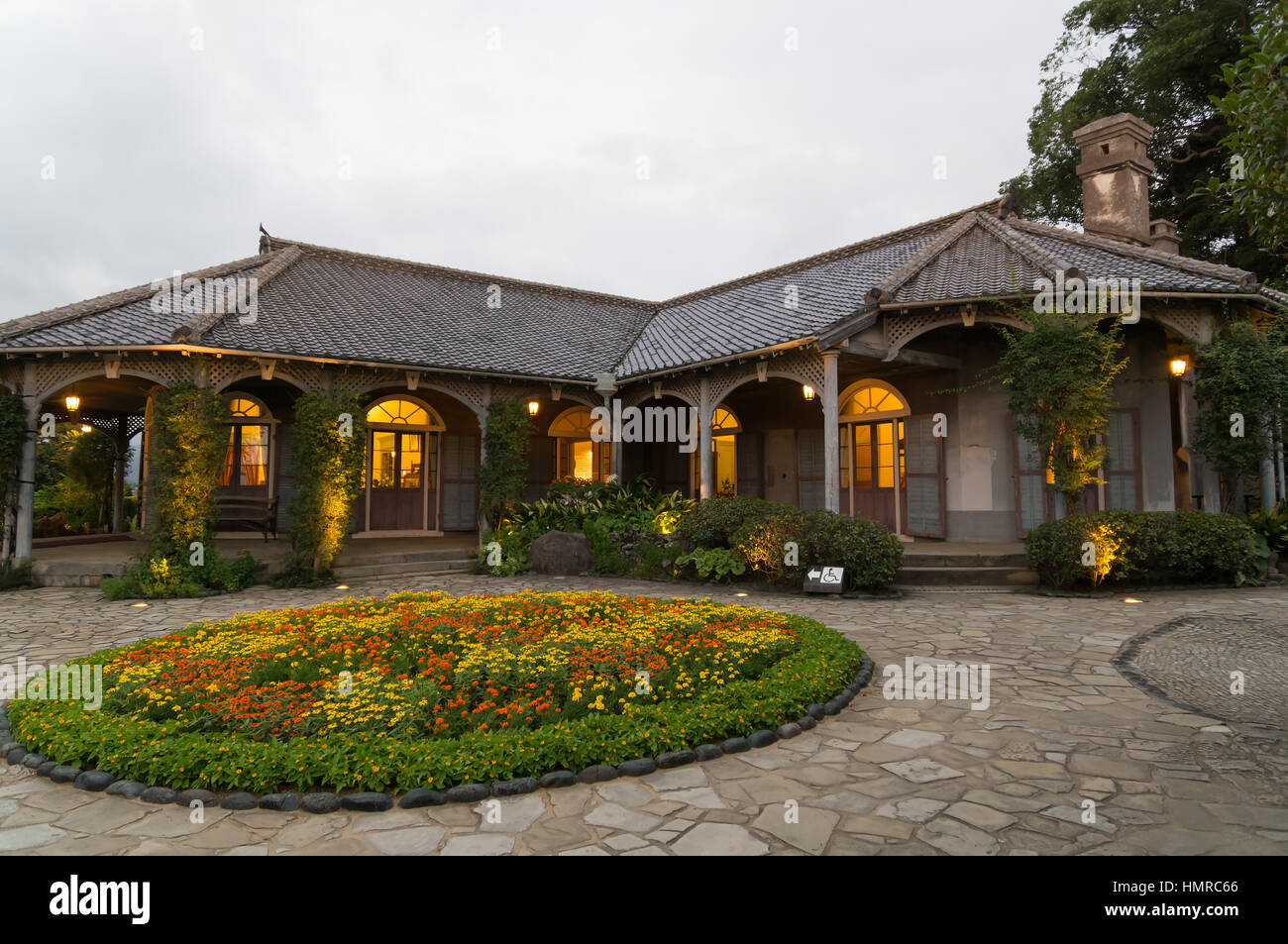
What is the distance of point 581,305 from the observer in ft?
60.6

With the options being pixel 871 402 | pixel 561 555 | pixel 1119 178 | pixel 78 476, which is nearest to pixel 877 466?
pixel 871 402

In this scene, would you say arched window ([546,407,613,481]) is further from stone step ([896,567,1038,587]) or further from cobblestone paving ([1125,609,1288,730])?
cobblestone paving ([1125,609,1288,730])

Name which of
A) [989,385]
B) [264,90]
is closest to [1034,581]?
[989,385]

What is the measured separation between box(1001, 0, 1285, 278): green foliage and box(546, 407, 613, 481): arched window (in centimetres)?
1349

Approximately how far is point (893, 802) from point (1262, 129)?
342 centimetres

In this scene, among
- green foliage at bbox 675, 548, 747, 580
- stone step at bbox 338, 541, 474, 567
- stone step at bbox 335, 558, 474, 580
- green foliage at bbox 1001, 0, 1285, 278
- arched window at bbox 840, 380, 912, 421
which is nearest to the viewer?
green foliage at bbox 675, 548, 747, 580

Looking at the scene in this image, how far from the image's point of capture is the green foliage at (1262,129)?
9.45ft

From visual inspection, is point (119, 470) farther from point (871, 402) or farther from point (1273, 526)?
point (1273, 526)

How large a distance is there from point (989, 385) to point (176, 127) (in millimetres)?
18818

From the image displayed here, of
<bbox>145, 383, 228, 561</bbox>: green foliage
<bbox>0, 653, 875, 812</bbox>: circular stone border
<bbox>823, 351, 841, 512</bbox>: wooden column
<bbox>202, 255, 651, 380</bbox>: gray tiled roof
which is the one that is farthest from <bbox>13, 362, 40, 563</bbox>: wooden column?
<bbox>823, 351, 841, 512</bbox>: wooden column

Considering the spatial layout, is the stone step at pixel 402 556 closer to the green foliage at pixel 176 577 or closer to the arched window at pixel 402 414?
the green foliage at pixel 176 577

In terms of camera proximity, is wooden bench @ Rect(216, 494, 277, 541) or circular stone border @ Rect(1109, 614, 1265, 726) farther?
wooden bench @ Rect(216, 494, 277, 541)

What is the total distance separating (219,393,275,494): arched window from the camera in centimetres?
1359

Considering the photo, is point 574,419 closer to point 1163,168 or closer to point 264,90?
point 264,90
